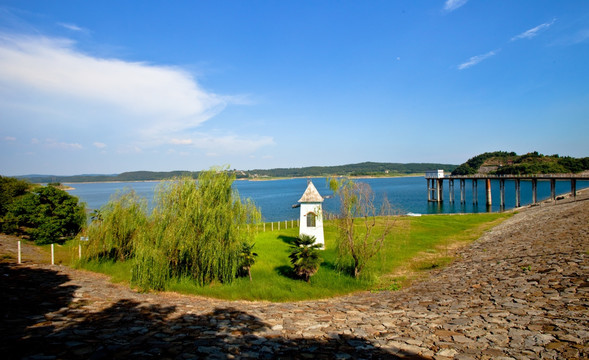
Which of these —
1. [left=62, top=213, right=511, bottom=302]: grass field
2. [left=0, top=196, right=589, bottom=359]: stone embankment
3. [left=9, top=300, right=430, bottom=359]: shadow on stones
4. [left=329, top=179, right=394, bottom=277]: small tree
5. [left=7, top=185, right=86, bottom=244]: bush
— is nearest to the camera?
[left=9, top=300, right=430, bottom=359]: shadow on stones

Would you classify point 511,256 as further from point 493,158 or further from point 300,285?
point 493,158

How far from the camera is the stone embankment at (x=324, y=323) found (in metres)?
6.26

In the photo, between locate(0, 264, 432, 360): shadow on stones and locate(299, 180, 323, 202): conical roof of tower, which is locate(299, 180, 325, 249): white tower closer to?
locate(299, 180, 323, 202): conical roof of tower

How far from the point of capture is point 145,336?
698cm

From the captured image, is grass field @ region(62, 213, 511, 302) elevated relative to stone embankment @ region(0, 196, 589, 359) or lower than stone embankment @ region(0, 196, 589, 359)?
lower

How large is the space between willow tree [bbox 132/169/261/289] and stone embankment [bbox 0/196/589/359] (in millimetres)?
2819

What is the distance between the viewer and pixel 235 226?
653 inches

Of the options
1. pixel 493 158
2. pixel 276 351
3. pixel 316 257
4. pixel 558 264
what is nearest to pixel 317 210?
pixel 316 257

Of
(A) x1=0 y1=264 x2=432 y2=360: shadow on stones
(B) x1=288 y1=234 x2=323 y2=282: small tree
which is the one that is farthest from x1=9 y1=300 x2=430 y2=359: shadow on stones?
(B) x1=288 y1=234 x2=323 y2=282: small tree

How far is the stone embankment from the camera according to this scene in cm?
626

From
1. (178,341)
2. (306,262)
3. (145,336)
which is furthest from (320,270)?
(145,336)

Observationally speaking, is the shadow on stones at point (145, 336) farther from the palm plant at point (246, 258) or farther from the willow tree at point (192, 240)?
the palm plant at point (246, 258)

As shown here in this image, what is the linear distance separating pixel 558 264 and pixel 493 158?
190 m

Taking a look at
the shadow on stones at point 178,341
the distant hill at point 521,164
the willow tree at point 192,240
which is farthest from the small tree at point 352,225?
the distant hill at point 521,164
